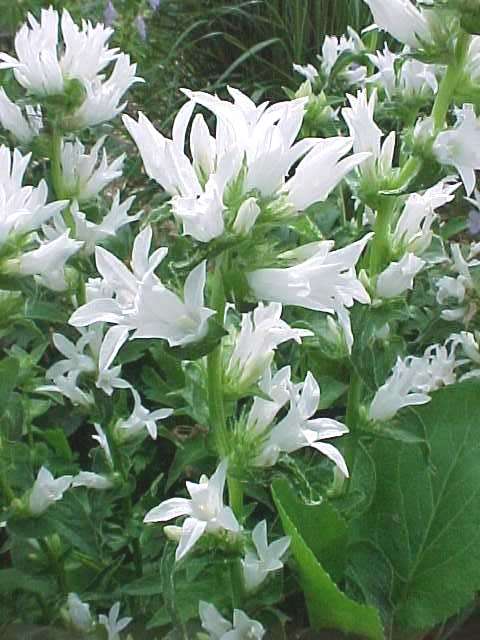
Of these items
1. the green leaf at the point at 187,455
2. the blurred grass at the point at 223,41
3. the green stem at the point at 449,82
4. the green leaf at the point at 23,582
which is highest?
the green stem at the point at 449,82

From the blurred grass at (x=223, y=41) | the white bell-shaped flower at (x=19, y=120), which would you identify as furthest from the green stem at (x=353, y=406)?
the blurred grass at (x=223, y=41)

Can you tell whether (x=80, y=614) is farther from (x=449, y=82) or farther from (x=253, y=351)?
(x=449, y=82)

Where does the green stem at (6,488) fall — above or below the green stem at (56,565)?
above

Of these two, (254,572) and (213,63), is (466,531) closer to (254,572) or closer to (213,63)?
(254,572)

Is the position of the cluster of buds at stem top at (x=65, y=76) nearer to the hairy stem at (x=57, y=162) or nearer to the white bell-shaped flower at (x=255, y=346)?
the hairy stem at (x=57, y=162)

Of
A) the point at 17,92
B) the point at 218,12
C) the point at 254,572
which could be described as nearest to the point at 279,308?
the point at 254,572

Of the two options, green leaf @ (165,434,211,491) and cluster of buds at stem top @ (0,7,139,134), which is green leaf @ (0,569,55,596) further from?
cluster of buds at stem top @ (0,7,139,134)

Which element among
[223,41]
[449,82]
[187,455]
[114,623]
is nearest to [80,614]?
[114,623]

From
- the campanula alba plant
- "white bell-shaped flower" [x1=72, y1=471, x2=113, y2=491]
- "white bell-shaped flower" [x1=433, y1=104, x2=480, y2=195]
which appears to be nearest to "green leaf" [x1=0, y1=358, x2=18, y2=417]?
the campanula alba plant
